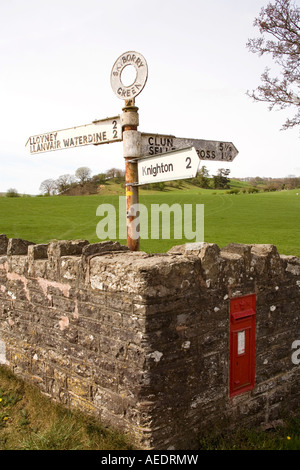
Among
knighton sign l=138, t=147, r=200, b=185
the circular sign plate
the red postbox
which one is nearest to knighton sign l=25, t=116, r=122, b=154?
the circular sign plate

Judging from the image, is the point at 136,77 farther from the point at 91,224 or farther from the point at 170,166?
the point at 91,224

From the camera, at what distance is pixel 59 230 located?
76.3ft

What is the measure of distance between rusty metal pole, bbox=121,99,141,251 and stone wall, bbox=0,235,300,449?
0.54 metres

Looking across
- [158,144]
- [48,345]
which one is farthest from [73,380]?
[158,144]

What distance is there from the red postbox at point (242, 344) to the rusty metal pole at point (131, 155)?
4.85 ft

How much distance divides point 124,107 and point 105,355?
2941mm

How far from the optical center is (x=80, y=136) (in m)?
5.50

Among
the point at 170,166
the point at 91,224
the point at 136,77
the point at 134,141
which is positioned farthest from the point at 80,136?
the point at 91,224

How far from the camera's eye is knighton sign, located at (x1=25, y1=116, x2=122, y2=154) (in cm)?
522

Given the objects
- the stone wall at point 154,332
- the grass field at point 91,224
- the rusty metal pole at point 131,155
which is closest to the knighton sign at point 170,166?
the rusty metal pole at point 131,155

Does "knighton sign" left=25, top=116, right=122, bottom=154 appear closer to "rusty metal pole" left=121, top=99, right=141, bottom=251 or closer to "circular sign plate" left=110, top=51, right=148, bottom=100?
"rusty metal pole" left=121, top=99, right=141, bottom=251

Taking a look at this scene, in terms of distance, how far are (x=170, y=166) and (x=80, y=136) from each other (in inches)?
63.3

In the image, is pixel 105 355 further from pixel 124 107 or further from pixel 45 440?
pixel 124 107

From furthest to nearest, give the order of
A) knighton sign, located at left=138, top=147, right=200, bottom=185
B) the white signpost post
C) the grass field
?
1. the grass field
2. the white signpost post
3. knighton sign, located at left=138, top=147, right=200, bottom=185
